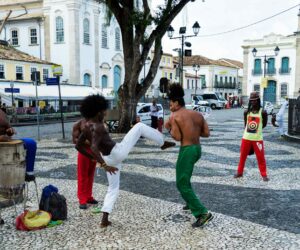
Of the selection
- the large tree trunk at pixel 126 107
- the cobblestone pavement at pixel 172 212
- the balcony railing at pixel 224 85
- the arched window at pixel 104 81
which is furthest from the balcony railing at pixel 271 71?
the cobblestone pavement at pixel 172 212

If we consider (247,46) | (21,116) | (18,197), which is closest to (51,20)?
(21,116)

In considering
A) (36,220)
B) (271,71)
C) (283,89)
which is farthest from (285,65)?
(36,220)

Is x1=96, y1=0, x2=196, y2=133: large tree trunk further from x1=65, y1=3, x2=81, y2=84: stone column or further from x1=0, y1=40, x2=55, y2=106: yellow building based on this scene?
x1=65, y1=3, x2=81, y2=84: stone column

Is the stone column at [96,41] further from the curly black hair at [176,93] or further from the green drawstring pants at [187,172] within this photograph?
the green drawstring pants at [187,172]

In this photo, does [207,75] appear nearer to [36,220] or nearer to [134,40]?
[134,40]

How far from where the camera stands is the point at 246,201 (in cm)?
614

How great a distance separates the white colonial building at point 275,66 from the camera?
171ft

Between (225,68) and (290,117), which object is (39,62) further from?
(225,68)

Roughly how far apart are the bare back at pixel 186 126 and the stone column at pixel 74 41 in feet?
114

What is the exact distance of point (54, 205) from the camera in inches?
204

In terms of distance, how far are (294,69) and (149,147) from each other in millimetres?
44563

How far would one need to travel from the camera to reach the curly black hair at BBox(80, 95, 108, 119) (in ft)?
16.2

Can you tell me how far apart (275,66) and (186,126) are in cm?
5223

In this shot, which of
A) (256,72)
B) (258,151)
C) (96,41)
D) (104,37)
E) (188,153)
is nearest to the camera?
(188,153)
